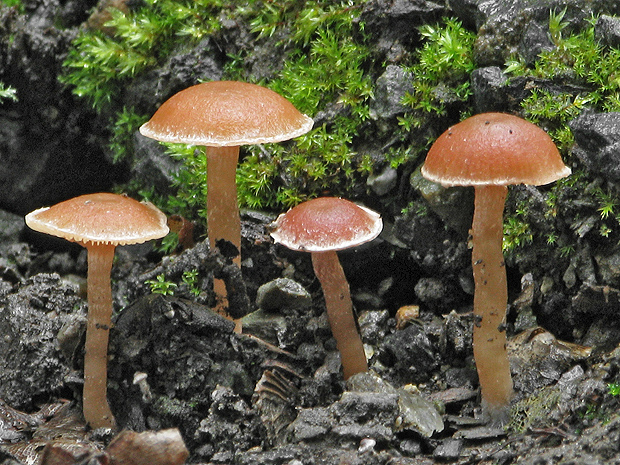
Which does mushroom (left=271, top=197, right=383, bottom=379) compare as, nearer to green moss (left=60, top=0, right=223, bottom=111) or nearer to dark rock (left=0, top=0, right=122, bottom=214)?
green moss (left=60, top=0, right=223, bottom=111)

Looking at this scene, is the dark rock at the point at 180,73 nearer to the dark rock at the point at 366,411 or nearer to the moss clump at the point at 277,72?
the moss clump at the point at 277,72

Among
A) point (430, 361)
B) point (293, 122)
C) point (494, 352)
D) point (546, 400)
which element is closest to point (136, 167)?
point (293, 122)

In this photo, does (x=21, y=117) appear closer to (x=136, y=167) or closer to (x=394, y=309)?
(x=136, y=167)

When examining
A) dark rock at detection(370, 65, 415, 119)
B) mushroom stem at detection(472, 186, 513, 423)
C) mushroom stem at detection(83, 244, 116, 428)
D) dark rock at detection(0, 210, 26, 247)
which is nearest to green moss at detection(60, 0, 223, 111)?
dark rock at detection(0, 210, 26, 247)

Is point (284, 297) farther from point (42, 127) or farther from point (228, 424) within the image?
point (42, 127)

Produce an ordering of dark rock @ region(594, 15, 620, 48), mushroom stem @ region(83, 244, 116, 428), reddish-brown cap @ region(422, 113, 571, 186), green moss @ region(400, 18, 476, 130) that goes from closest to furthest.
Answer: reddish-brown cap @ region(422, 113, 571, 186) < mushroom stem @ region(83, 244, 116, 428) < dark rock @ region(594, 15, 620, 48) < green moss @ region(400, 18, 476, 130)

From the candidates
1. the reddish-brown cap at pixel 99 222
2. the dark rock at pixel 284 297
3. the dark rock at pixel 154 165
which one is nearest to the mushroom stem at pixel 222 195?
the dark rock at pixel 284 297
